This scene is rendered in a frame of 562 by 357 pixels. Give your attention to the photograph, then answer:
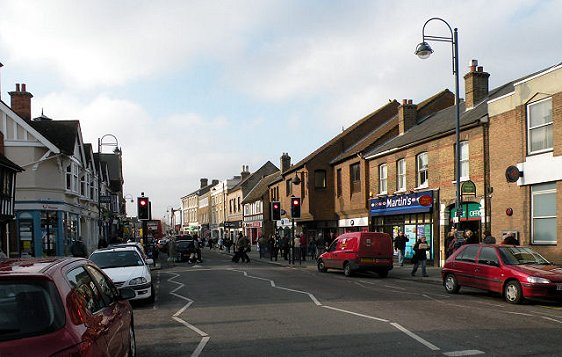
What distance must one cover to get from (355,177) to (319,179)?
573 cm

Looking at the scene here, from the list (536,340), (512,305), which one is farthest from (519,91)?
(536,340)

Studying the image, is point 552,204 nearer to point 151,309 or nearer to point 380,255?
point 380,255

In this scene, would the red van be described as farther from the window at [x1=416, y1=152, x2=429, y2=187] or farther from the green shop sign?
the window at [x1=416, y1=152, x2=429, y2=187]

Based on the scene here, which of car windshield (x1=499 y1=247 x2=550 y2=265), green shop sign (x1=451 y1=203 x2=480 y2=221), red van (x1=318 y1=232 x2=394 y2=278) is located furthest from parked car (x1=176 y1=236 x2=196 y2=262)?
car windshield (x1=499 y1=247 x2=550 y2=265)

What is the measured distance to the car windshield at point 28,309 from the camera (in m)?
3.99

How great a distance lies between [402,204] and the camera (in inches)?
1123

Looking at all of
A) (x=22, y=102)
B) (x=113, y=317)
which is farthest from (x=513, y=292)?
(x=22, y=102)

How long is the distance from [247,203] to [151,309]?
2062 inches

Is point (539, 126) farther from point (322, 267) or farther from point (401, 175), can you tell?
point (322, 267)

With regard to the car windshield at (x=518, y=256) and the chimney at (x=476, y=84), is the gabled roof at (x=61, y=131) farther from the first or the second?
the car windshield at (x=518, y=256)

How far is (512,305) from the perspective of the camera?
12609mm

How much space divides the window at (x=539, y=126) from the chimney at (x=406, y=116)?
43.8 ft

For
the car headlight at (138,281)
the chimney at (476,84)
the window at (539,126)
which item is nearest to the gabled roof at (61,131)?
the car headlight at (138,281)

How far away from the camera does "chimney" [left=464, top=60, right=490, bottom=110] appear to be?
26.3m
